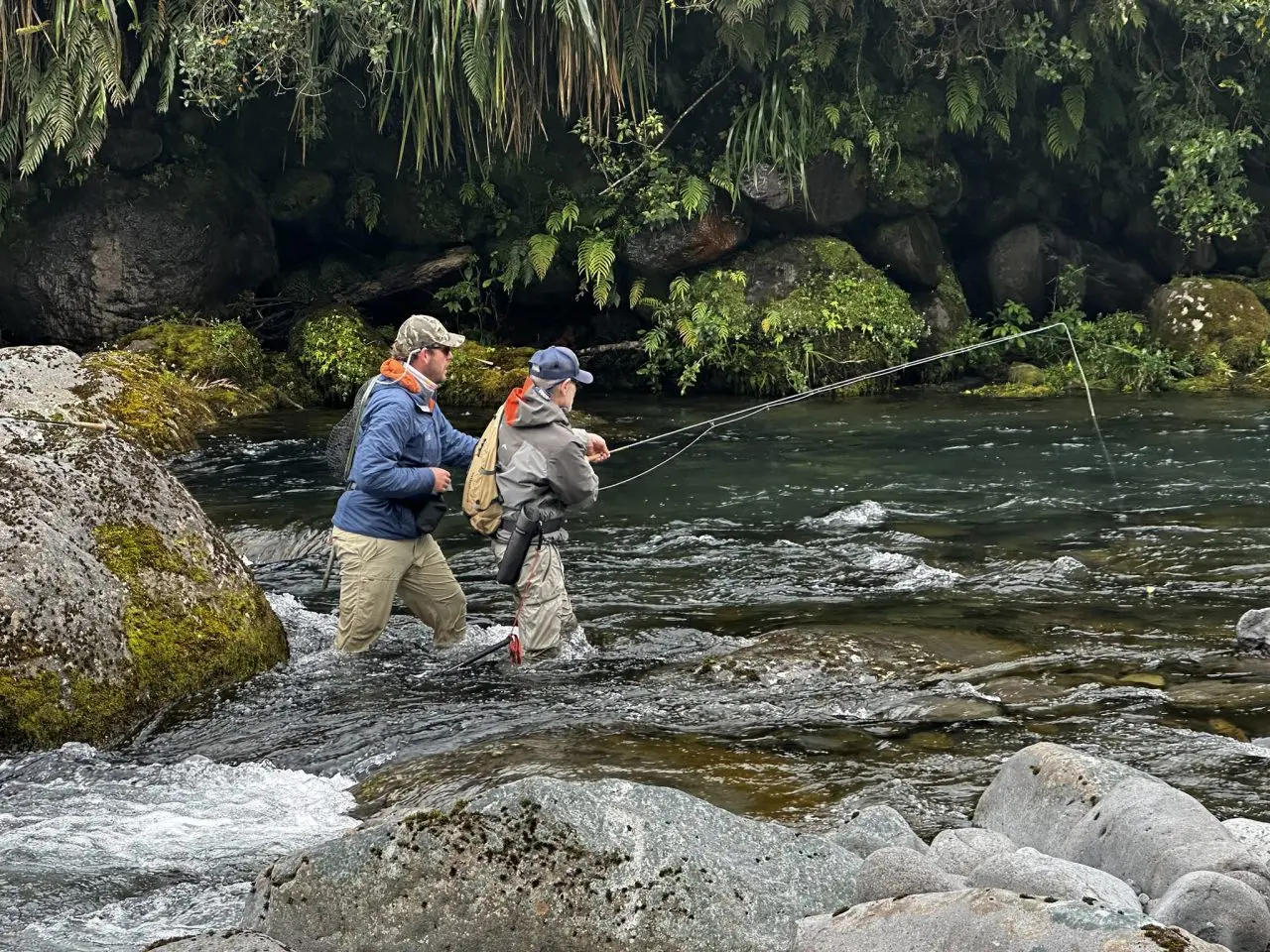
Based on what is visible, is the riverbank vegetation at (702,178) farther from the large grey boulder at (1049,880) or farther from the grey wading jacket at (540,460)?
the large grey boulder at (1049,880)

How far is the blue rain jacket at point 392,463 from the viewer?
6.62 meters

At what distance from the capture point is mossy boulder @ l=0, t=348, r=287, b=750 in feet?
19.3

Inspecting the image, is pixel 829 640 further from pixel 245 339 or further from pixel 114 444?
pixel 245 339

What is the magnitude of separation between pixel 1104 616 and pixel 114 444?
208 inches

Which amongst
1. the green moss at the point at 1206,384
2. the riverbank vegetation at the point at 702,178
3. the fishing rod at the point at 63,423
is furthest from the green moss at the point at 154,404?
the green moss at the point at 1206,384

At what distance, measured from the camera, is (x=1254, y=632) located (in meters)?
6.67

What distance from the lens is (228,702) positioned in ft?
21.3

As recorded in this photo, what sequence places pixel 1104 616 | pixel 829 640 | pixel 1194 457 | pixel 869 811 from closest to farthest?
pixel 869 811 < pixel 829 640 < pixel 1104 616 < pixel 1194 457

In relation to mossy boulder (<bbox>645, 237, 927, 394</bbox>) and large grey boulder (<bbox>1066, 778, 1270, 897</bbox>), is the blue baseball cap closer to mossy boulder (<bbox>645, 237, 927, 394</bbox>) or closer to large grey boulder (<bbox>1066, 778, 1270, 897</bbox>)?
large grey boulder (<bbox>1066, 778, 1270, 897</bbox>)

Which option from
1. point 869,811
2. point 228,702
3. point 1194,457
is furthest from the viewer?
point 1194,457

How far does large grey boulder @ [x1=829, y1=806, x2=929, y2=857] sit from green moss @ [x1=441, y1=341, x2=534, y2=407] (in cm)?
1168

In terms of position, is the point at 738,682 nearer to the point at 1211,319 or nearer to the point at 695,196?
the point at 695,196

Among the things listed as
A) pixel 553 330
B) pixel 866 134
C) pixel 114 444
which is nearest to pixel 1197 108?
pixel 866 134

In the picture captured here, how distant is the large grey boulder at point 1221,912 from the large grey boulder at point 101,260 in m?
15.9
